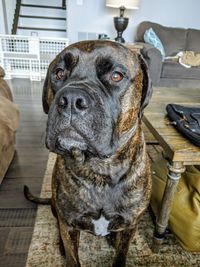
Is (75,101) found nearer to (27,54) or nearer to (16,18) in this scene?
(27,54)

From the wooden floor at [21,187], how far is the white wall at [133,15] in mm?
2145

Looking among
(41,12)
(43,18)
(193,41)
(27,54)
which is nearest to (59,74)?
(27,54)

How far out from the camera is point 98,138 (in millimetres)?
631

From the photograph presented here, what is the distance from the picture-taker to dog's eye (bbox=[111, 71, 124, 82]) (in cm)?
68

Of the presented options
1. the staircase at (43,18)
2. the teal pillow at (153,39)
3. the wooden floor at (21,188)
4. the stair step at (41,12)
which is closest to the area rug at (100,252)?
the wooden floor at (21,188)

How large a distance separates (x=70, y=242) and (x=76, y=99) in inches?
23.6

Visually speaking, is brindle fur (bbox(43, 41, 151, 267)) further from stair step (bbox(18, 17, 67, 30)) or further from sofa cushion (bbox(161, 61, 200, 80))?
stair step (bbox(18, 17, 67, 30))

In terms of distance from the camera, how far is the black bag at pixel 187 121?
3.10ft

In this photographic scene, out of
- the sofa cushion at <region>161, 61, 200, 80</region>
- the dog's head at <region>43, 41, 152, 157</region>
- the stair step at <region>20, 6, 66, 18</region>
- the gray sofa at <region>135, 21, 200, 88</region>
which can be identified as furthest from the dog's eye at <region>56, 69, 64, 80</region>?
the stair step at <region>20, 6, 66, 18</region>

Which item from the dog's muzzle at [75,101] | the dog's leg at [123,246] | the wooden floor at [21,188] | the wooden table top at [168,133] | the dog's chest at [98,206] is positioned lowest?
the wooden floor at [21,188]

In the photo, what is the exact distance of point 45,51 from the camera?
381cm

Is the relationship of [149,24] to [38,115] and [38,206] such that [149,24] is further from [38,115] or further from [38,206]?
[38,206]

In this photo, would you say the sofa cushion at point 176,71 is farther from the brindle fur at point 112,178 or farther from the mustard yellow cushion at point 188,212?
the brindle fur at point 112,178

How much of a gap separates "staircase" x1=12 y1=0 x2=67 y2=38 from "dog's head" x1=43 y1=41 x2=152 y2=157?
451 cm
